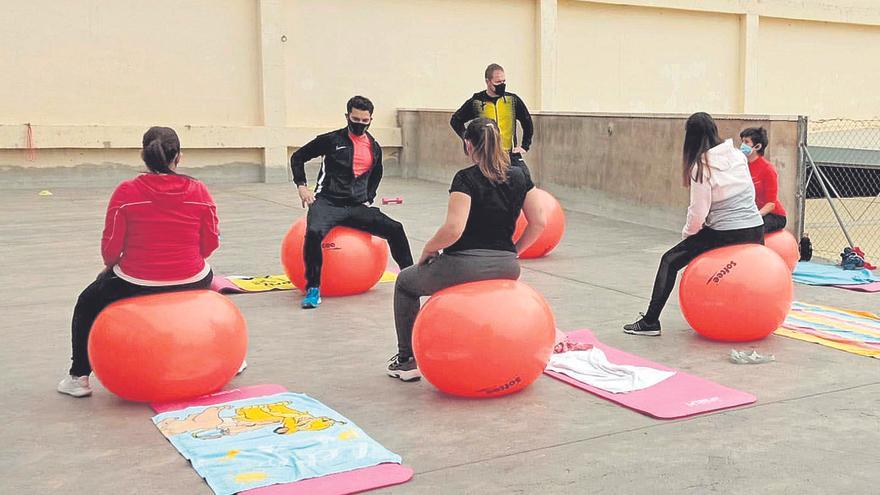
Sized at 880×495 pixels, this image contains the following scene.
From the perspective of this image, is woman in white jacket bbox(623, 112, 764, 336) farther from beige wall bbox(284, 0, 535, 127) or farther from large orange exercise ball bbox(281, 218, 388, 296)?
beige wall bbox(284, 0, 535, 127)

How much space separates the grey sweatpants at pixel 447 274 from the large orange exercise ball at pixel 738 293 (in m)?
1.69

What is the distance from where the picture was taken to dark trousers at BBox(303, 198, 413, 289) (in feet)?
26.0

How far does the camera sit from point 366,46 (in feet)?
66.5

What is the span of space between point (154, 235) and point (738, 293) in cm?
375

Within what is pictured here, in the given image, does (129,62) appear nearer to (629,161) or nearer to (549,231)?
(629,161)

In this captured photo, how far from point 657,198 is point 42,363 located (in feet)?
28.6

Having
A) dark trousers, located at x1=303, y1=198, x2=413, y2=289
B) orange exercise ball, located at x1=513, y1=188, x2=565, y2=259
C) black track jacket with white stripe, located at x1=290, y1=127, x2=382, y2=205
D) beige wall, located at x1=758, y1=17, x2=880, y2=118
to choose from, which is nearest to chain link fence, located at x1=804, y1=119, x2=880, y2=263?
orange exercise ball, located at x1=513, y1=188, x2=565, y2=259

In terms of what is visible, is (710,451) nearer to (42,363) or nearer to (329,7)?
(42,363)

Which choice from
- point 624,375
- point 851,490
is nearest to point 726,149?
point 624,375

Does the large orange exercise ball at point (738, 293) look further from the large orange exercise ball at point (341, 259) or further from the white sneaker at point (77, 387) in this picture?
the white sneaker at point (77, 387)

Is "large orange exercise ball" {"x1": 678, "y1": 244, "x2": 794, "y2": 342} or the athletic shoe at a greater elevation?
"large orange exercise ball" {"x1": 678, "y1": 244, "x2": 794, "y2": 342}

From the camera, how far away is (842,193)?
19.1 m

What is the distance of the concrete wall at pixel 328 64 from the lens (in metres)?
17.4

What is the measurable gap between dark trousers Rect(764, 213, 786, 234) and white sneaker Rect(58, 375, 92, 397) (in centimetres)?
609
